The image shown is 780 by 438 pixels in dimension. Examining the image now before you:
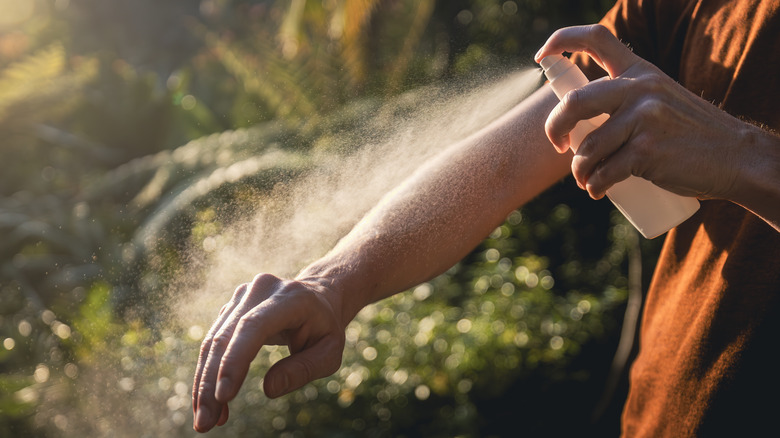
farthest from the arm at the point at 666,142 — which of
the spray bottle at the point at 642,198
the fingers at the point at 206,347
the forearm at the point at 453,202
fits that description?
the fingers at the point at 206,347

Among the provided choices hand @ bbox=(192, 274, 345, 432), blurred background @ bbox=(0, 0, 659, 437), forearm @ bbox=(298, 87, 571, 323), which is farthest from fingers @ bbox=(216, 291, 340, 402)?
blurred background @ bbox=(0, 0, 659, 437)

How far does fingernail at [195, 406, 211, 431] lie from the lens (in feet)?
3.11

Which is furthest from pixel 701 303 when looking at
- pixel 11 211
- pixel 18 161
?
pixel 18 161

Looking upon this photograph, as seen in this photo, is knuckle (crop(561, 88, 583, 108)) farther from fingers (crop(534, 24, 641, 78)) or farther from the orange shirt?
the orange shirt

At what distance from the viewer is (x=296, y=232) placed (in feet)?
6.66

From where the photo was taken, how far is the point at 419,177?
1404 mm

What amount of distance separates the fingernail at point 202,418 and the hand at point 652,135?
715 millimetres

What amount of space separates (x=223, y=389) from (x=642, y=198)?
851mm

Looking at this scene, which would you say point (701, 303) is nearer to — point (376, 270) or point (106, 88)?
point (376, 270)

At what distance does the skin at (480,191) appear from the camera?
94cm

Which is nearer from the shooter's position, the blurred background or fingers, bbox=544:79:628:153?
fingers, bbox=544:79:628:153

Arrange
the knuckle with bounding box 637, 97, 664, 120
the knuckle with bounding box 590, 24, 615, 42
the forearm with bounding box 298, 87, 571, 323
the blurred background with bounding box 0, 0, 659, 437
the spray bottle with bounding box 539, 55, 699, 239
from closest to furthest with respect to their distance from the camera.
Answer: the knuckle with bounding box 637, 97, 664, 120 → the knuckle with bounding box 590, 24, 615, 42 → the spray bottle with bounding box 539, 55, 699, 239 → the forearm with bounding box 298, 87, 571, 323 → the blurred background with bounding box 0, 0, 659, 437

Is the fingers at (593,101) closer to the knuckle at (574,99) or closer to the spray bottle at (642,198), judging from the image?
the knuckle at (574,99)

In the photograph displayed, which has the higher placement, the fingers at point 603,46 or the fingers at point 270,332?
the fingers at point 603,46
